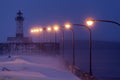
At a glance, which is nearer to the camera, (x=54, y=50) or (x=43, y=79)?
(x=43, y=79)

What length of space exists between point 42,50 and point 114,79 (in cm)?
1403

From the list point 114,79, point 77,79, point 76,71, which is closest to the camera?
point 77,79

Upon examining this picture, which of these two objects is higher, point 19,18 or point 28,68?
point 19,18

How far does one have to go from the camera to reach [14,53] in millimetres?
78875

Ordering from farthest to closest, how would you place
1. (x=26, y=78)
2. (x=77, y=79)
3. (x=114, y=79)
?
(x=114, y=79) < (x=77, y=79) < (x=26, y=78)

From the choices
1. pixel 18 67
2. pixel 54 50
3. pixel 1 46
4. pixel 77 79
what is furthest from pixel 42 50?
pixel 77 79

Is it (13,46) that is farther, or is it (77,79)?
(13,46)

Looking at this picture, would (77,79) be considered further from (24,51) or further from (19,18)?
(19,18)

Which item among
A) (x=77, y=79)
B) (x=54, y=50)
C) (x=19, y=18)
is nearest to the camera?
(x=77, y=79)

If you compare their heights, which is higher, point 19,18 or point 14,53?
point 19,18

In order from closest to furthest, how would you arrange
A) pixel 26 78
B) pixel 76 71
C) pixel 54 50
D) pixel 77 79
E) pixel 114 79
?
pixel 26 78 → pixel 77 79 → pixel 76 71 → pixel 114 79 → pixel 54 50

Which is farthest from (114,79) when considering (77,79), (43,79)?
(43,79)

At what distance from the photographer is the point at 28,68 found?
41.5m

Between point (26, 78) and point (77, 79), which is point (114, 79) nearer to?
point (77, 79)
